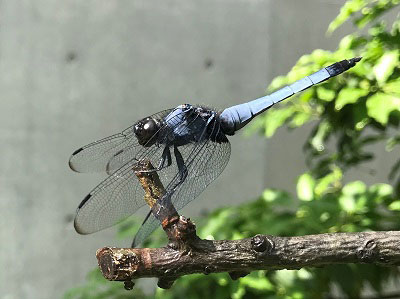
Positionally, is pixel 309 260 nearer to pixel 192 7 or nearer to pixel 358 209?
pixel 358 209

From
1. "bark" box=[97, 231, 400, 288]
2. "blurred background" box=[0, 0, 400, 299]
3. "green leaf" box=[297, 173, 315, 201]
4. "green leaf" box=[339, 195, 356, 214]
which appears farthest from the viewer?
"blurred background" box=[0, 0, 400, 299]

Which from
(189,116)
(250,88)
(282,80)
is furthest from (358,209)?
Answer: (250,88)

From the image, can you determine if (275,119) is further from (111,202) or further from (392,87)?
(111,202)

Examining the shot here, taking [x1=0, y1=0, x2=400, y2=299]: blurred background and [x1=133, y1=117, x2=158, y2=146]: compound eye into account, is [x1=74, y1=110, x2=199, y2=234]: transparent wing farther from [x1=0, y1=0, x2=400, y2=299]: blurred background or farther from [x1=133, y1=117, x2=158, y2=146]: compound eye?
[x1=0, y1=0, x2=400, y2=299]: blurred background

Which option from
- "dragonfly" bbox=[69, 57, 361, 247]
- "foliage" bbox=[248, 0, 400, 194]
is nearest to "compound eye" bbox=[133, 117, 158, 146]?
"dragonfly" bbox=[69, 57, 361, 247]

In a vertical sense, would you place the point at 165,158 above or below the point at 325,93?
below

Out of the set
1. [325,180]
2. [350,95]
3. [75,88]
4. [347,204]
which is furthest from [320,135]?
[75,88]

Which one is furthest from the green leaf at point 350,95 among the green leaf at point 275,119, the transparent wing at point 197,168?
the transparent wing at point 197,168

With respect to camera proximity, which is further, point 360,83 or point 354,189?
point 354,189
